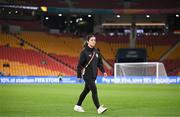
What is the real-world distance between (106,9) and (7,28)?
38.5 ft

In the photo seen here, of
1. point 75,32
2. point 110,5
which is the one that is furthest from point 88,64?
point 75,32

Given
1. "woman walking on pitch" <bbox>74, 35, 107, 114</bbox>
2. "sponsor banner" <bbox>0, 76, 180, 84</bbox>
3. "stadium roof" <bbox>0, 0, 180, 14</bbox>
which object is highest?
"woman walking on pitch" <bbox>74, 35, 107, 114</bbox>

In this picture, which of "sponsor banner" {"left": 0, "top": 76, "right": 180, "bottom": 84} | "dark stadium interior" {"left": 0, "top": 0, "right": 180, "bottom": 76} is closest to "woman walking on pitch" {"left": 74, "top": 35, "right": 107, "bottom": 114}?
"sponsor banner" {"left": 0, "top": 76, "right": 180, "bottom": 84}

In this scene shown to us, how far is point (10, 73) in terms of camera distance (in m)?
45.8

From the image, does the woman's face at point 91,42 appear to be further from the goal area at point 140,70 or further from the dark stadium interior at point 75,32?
the dark stadium interior at point 75,32

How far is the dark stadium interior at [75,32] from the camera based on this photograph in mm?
49156

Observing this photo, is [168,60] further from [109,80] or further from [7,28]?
[7,28]

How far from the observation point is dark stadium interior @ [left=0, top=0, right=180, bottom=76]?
4916cm

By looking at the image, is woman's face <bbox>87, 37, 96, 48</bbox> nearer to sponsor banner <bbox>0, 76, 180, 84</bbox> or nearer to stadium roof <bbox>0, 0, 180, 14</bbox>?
sponsor banner <bbox>0, 76, 180, 84</bbox>

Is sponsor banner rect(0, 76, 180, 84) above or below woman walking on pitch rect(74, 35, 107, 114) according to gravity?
below

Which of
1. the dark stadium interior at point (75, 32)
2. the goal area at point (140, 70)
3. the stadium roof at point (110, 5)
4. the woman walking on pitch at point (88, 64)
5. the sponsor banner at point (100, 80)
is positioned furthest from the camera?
the stadium roof at point (110, 5)

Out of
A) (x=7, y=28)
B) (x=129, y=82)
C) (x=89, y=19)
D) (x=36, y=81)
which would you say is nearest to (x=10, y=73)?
(x=36, y=81)

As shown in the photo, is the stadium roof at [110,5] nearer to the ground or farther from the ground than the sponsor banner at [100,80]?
farther from the ground

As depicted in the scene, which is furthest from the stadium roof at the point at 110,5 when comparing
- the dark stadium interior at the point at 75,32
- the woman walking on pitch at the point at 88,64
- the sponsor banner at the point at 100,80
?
the woman walking on pitch at the point at 88,64
